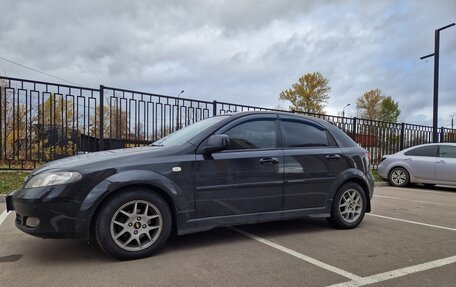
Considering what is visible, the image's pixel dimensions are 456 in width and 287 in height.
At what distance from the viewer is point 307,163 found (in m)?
5.26

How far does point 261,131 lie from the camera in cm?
512

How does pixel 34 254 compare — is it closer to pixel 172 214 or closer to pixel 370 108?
pixel 172 214

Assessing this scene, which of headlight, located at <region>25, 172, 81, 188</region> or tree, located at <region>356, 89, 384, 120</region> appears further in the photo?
tree, located at <region>356, 89, 384, 120</region>

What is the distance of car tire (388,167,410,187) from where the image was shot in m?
12.3

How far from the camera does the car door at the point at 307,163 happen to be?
512 centimetres

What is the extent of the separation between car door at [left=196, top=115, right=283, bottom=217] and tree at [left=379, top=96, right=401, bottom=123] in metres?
61.9

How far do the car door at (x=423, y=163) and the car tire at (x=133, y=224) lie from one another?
1007cm

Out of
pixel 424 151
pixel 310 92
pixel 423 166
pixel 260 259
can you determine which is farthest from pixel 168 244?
pixel 310 92

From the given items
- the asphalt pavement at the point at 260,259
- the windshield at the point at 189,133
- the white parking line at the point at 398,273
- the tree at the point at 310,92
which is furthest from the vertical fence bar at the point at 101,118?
the tree at the point at 310,92

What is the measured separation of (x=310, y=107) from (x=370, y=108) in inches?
487

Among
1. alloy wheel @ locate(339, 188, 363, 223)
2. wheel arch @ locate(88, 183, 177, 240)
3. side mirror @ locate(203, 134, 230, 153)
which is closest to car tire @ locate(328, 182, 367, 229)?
alloy wheel @ locate(339, 188, 363, 223)

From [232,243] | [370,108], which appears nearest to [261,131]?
[232,243]

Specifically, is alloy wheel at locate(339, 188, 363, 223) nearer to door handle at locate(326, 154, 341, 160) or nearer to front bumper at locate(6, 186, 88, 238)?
door handle at locate(326, 154, 341, 160)

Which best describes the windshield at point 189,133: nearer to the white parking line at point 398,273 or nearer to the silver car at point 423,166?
the white parking line at point 398,273
